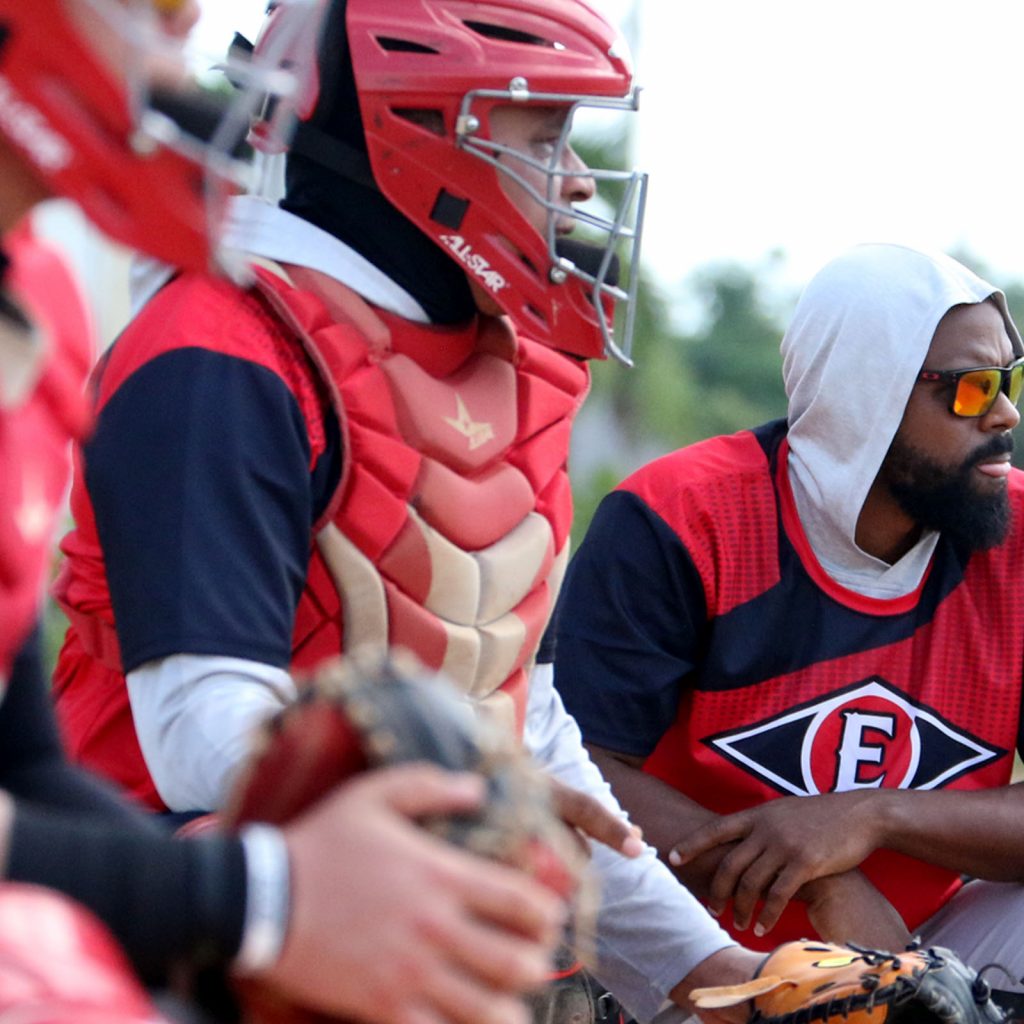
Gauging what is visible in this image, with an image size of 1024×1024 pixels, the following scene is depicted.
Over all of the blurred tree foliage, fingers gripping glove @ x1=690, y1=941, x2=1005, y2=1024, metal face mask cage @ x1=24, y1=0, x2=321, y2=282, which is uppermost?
metal face mask cage @ x1=24, y1=0, x2=321, y2=282

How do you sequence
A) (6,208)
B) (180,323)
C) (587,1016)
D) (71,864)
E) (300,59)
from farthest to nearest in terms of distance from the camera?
(587,1016) < (180,323) < (300,59) < (6,208) < (71,864)

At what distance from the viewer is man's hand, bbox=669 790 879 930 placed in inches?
142

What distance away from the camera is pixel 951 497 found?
402 centimetres

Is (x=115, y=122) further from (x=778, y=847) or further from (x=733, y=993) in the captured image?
(x=778, y=847)

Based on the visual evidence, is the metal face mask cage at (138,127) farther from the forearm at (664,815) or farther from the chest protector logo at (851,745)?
the chest protector logo at (851,745)

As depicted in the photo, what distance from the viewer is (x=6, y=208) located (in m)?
1.56

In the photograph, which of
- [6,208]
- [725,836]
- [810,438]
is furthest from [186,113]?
[810,438]

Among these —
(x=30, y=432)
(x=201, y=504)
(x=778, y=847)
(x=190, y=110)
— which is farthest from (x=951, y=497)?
(x=30, y=432)

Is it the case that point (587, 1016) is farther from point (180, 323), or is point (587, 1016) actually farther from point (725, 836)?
point (180, 323)

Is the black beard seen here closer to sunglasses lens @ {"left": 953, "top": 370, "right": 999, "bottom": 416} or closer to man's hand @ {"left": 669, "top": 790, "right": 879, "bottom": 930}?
A: sunglasses lens @ {"left": 953, "top": 370, "right": 999, "bottom": 416}

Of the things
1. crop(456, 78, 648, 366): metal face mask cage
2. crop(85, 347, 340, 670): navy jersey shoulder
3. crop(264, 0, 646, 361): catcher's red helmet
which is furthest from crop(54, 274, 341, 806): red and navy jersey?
crop(456, 78, 648, 366): metal face mask cage

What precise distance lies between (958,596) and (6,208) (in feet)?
9.62

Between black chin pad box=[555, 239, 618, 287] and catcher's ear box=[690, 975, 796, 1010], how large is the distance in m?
1.23

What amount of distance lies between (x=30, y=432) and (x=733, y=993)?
1.63 m
